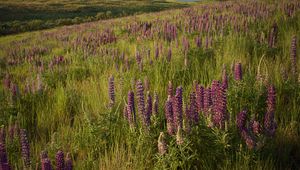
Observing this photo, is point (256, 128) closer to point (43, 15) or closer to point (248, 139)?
point (248, 139)

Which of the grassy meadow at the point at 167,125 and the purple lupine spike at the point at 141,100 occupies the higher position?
the purple lupine spike at the point at 141,100

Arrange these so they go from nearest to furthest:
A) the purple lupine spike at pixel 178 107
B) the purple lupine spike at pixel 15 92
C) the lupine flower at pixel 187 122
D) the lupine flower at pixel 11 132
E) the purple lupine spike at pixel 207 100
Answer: the purple lupine spike at pixel 178 107
the lupine flower at pixel 187 122
the purple lupine spike at pixel 207 100
the lupine flower at pixel 11 132
the purple lupine spike at pixel 15 92

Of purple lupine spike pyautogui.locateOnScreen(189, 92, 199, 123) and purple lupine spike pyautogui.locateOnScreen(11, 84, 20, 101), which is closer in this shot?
purple lupine spike pyautogui.locateOnScreen(189, 92, 199, 123)

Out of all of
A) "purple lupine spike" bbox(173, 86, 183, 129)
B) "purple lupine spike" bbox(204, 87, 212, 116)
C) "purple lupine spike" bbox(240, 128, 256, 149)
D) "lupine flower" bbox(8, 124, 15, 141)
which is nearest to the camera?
"purple lupine spike" bbox(240, 128, 256, 149)

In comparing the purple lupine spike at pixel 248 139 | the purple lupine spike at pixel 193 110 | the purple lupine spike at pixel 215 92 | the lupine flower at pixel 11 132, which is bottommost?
the lupine flower at pixel 11 132

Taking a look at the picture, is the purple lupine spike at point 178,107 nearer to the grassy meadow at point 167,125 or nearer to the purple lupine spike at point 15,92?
the grassy meadow at point 167,125

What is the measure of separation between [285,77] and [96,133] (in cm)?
221

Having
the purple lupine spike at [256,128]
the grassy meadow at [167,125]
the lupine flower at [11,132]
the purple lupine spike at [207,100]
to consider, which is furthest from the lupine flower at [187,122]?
the lupine flower at [11,132]

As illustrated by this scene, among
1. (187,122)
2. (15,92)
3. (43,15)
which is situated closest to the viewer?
(187,122)

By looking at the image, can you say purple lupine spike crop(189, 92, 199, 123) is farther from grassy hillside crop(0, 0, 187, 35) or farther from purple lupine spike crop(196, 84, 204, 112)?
grassy hillside crop(0, 0, 187, 35)

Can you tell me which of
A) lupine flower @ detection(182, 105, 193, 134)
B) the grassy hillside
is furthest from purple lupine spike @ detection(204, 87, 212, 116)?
the grassy hillside

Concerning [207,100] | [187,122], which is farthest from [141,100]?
[207,100]

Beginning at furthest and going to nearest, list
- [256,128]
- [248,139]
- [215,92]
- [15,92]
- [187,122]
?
[15,92]
[215,92]
[187,122]
[256,128]
[248,139]

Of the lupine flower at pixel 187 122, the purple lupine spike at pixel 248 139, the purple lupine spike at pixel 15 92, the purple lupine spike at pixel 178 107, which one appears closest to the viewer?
the purple lupine spike at pixel 248 139
